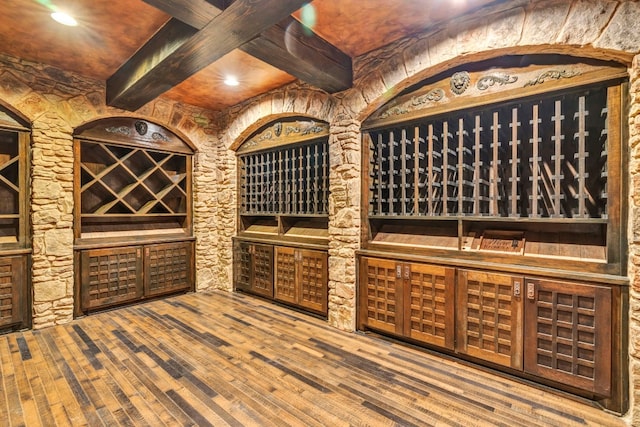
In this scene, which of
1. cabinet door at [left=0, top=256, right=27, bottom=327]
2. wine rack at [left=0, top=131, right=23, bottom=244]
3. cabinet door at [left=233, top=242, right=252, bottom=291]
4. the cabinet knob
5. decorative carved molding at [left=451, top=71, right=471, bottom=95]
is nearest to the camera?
the cabinet knob

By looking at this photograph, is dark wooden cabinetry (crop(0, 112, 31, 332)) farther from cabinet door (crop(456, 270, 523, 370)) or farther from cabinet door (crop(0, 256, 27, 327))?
cabinet door (crop(456, 270, 523, 370))

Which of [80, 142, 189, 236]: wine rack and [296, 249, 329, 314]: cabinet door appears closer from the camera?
[296, 249, 329, 314]: cabinet door

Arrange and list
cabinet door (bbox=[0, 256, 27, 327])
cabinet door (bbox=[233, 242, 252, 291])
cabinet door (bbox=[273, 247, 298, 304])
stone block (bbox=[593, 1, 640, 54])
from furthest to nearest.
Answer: cabinet door (bbox=[233, 242, 252, 291]) → cabinet door (bbox=[273, 247, 298, 304]) → cabinet door (bbox=[0, 256, 27, 327]) → stone block (bbox=[593, 1, 640, 54])

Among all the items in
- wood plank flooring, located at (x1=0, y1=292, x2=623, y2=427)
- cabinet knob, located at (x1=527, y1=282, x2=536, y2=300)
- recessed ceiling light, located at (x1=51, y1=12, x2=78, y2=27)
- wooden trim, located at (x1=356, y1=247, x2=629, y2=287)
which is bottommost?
wood plank flooring, located at (x1=0, y1=292, x2=623, y2=427)

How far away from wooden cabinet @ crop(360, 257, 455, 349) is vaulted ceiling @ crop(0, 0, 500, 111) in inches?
68.4

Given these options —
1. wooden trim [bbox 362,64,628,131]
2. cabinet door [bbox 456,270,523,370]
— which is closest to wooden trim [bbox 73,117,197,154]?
wooden trim [bbox 362,64,628,131]

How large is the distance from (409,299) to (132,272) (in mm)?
3148

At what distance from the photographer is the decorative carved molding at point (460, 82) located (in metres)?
2.28

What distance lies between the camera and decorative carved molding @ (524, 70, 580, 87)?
6.25 ft

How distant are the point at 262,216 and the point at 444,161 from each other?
96.2 inches

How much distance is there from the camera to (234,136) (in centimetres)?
410

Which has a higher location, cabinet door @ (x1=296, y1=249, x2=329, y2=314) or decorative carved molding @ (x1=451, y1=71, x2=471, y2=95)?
decorative carved molding @ (x1=451, y1=71, x2=471, y2=95)

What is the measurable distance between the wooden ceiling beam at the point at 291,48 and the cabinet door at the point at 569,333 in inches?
86.2

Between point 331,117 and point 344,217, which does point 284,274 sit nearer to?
point 344,217
